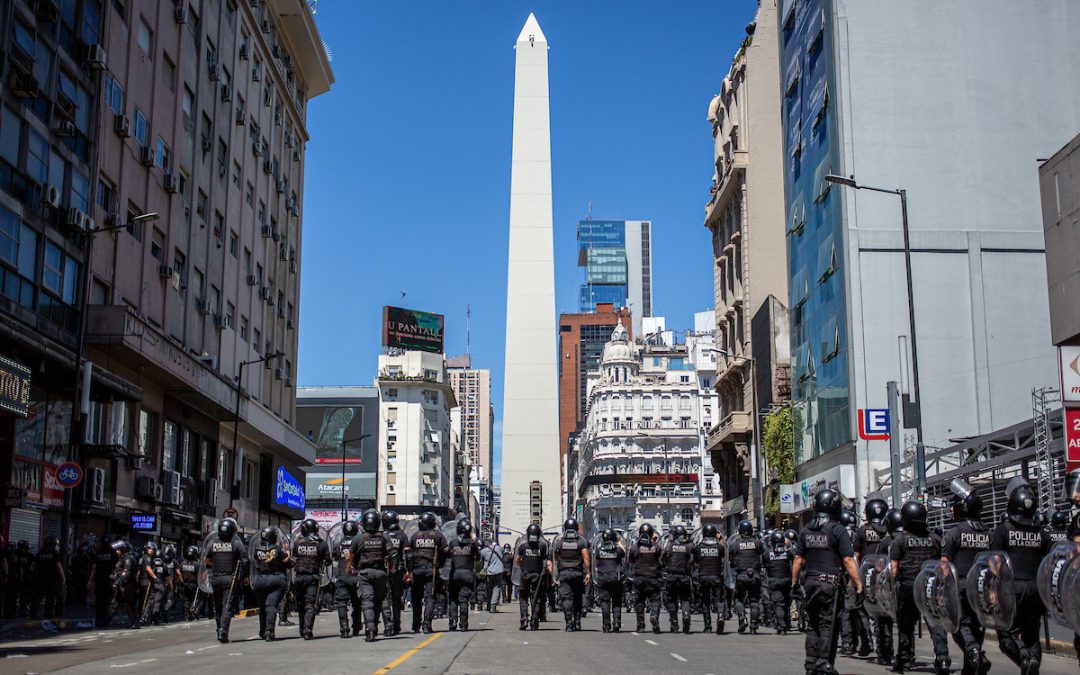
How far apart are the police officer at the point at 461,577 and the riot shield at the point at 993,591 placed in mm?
10811

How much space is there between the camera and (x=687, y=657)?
14.7m

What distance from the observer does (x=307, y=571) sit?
18.0 metres

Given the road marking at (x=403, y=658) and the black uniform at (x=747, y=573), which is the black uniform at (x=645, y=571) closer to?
the black uniform at (x=747, y=573)

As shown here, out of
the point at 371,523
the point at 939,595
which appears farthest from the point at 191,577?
the point at 939,595

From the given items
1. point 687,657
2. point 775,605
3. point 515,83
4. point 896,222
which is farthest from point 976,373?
point 515,83

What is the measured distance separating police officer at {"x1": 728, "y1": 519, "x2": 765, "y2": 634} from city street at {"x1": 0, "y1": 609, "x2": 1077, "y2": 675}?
492 mm

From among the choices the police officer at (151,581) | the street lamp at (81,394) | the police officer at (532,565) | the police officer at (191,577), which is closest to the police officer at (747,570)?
the police officer at (532,565)

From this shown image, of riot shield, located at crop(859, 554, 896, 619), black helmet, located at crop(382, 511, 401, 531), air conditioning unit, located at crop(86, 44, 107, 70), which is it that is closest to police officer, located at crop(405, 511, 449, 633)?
black helmet, located at crop(382, 511, 401, 531)

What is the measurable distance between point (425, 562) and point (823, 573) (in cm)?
923

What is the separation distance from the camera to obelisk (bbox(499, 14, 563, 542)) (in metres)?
74.9

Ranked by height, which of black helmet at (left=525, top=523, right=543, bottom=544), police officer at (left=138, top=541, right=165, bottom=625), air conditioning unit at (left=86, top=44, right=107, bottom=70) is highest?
air conditioning unit at (left=86, top=44, right=107, bottom=70)

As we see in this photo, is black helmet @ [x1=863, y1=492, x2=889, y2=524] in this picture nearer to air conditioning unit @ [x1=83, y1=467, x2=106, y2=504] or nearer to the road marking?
the road marking

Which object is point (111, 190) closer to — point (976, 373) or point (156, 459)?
point (156, 459)

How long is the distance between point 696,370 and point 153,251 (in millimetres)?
113973
